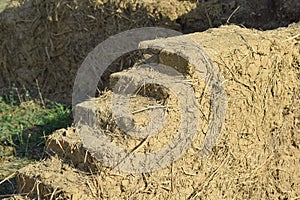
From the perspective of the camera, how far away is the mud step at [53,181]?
3389 mm

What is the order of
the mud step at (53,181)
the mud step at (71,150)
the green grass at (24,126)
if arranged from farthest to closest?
the green grass at (24,126)
the mud step at (71,150)
the mud step at (53,181)

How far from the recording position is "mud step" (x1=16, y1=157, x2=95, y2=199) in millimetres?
3389

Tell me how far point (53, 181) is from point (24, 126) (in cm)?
350

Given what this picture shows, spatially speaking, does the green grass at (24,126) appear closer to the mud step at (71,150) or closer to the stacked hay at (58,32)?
the stacked hay at (58,32)

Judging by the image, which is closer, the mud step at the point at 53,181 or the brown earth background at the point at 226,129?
the mud step at the point at 53,181

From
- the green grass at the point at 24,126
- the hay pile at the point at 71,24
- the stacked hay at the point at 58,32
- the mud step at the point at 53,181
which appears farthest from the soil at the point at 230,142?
the stacked hay at the point at 58,32

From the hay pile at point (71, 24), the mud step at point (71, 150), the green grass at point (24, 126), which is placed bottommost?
the green grass at point (24, 126)

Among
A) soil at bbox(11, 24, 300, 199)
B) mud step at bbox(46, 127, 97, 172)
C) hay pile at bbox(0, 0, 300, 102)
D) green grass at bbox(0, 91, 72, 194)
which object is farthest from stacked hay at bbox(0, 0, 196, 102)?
mud step at bbox(46, 127, 97, 172)

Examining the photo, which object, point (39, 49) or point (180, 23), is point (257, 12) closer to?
point (180, 23)

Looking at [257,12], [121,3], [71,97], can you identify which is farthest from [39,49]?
[257,12]

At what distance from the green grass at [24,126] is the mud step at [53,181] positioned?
5.86ft

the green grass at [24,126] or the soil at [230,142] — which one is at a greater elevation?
the soil at [230,142]

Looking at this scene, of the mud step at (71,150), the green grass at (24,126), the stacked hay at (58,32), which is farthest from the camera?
the stacked hay at (58,32)

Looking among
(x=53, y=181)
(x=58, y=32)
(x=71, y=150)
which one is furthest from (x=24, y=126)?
(x=53, y=181)
